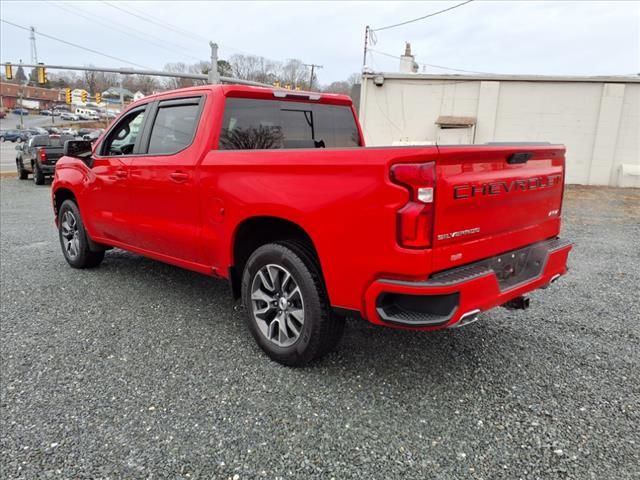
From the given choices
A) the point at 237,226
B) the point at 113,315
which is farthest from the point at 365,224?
the point at 113,315

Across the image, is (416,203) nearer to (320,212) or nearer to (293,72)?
(320,212)

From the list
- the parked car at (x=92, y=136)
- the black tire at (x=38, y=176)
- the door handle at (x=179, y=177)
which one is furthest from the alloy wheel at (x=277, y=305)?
the black tire at (x=38, y=176)

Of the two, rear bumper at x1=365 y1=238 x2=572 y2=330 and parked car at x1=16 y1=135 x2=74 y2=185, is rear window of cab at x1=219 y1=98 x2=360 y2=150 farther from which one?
parked car at x1=16 y1=135 x2=74 y2=185

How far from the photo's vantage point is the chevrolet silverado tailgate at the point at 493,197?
8.48 ft

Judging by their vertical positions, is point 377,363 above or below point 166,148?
below

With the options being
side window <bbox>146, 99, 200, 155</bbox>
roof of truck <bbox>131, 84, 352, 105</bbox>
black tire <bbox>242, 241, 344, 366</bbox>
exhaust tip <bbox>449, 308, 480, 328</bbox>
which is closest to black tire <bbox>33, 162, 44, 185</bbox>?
roof of truck <bbox>131, 84, 352, 105</bbox>

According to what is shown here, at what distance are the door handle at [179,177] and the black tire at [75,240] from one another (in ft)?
6.95

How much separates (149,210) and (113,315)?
38.5 inches

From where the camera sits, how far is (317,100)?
4445mm

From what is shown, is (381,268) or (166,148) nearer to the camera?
(381,268)

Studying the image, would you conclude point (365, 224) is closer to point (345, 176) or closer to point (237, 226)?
point (345, 176)

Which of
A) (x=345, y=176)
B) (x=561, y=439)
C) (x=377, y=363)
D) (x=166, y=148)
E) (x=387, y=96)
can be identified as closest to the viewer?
(x=561, y=439)

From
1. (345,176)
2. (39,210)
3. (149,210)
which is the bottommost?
(39,210)

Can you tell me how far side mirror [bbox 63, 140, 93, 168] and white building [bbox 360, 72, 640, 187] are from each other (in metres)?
13.3
